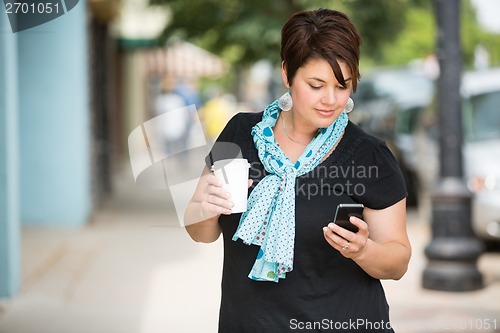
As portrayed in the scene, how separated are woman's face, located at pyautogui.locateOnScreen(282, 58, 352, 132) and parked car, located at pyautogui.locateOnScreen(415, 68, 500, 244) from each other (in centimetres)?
633

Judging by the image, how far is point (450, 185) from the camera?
27.4 ft

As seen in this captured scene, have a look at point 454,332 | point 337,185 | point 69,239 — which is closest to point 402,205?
point 337,185

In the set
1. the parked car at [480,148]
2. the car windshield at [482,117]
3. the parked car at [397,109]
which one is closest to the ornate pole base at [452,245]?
the parked car at [480,148]

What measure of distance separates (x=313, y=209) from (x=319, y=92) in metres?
0.37

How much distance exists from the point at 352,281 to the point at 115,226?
30.9 feet

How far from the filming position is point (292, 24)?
296cm

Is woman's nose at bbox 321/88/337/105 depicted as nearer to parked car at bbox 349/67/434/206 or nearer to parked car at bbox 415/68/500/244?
parked car at bbox 415/68/500/244

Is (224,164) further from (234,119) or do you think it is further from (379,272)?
(379,272)

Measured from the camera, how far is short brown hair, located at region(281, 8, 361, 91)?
2.85 m

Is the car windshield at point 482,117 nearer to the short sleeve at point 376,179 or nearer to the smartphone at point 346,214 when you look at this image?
the short sleeve at point 376,179

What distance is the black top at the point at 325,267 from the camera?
291 centimetres

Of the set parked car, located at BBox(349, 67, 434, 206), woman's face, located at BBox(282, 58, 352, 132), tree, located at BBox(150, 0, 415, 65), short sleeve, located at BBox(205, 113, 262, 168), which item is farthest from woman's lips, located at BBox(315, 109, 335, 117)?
tree, located at BBox(150, 0, 415, 65)

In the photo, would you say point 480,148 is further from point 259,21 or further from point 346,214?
point 346,214

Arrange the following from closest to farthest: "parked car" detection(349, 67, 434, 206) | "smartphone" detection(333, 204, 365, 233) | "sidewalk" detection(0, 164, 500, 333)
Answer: "smartphone" detection(333, 204, 365, 233), "sidewalk" detection(0, 164, 500, 333), "parked car" detection(349, 67, 434, 206)
